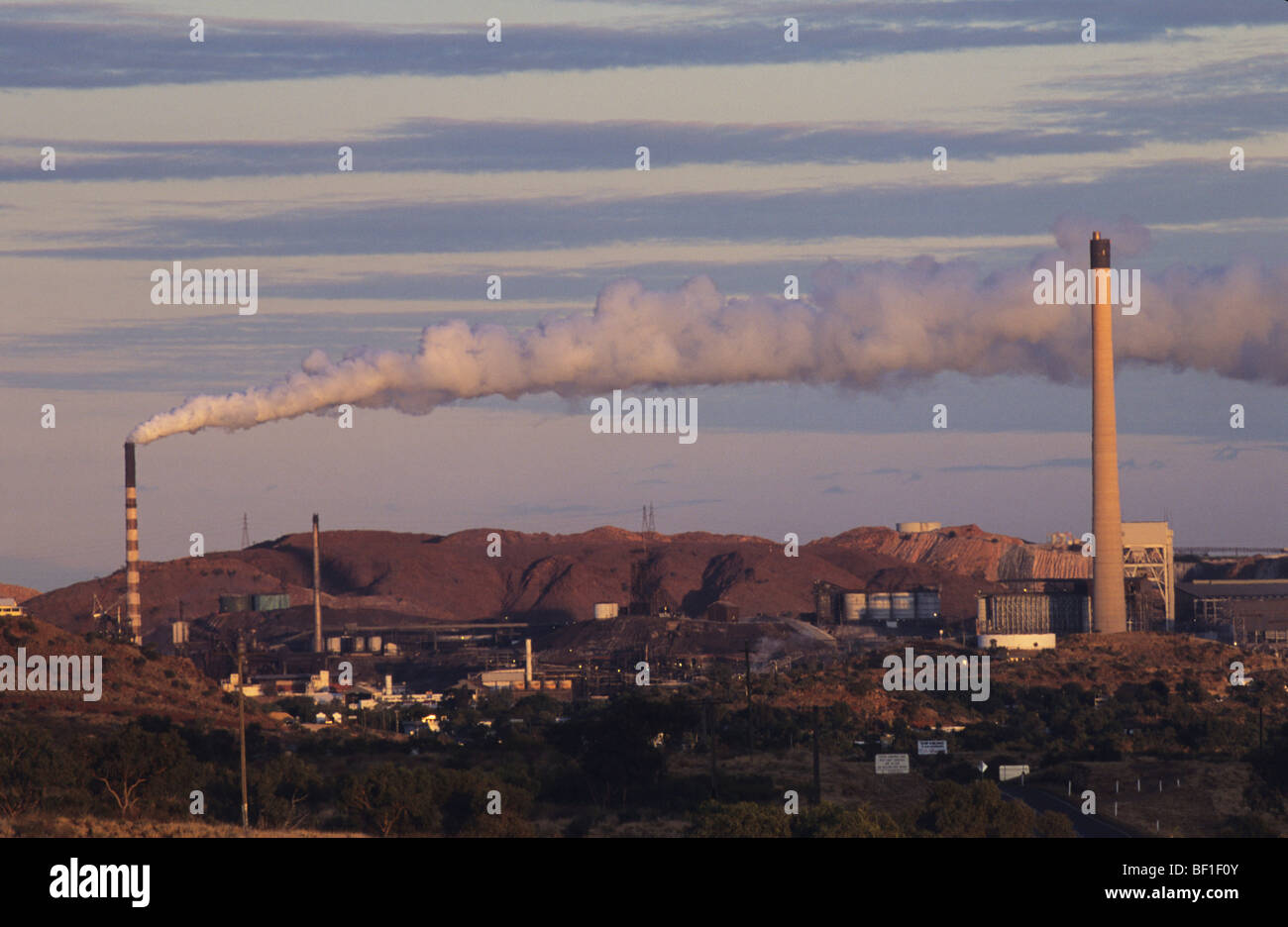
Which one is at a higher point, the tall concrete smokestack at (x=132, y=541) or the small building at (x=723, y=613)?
the tall concrete smokestack at (x=132, y=541)

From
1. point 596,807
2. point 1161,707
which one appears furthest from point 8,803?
point 1161,707

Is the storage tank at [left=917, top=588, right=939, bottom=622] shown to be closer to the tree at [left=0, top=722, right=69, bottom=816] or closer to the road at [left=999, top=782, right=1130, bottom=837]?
the road at [left=999, top=782, right=1130, bottom=837]

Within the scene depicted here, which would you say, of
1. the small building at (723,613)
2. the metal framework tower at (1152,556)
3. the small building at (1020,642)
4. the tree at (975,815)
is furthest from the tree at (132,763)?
the small building at (723,613)

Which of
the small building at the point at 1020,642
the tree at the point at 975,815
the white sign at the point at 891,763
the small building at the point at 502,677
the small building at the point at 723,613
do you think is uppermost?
the tree at the point at 975,815

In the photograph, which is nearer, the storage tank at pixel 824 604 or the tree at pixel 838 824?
the tree at pixel 838 824

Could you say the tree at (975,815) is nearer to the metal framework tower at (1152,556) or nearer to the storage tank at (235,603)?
the metal framework tower at (1152,556)

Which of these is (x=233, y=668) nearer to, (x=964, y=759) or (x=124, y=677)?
(x=124, y=677)
